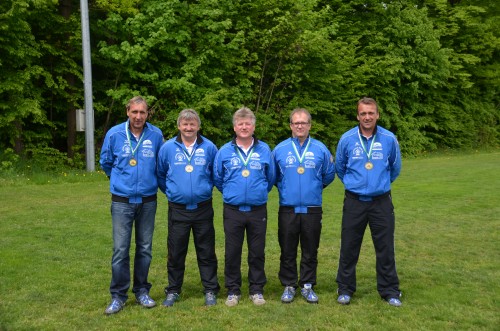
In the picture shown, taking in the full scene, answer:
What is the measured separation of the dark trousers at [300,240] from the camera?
501cm

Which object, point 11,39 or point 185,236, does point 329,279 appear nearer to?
point 185,236

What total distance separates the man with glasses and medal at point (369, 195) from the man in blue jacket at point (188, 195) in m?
1.25

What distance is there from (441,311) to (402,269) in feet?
4.82

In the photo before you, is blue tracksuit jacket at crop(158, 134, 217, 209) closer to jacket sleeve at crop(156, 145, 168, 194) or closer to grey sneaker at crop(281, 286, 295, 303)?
jacket sleeve at crop(156, 145, 168, 194)

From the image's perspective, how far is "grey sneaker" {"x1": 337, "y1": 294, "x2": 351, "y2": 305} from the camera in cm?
491

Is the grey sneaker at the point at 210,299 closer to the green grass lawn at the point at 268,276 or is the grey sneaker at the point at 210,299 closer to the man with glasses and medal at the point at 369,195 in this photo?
the green grass lawn at the point at 268,276

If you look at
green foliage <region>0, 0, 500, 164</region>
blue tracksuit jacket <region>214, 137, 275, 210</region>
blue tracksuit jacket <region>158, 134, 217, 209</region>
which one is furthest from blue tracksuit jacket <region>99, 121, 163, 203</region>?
green foliage <region>0, 0, 500, 164</region>

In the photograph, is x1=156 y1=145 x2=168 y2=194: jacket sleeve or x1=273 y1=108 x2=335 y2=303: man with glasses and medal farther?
x1=273 y1=108 x2=335 y2=303: man with glasses and medal

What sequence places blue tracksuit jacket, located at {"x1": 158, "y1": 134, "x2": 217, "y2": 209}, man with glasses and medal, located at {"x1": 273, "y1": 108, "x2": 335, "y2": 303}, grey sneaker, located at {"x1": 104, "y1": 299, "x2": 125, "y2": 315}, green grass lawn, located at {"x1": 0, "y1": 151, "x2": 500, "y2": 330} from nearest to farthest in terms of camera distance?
green grass lawn, located at {"x1": 0, "y1": 151, "x2": 500, "y2": 330} → grey sneaker, located at {"x1": 104, "y1": 299, "x2": 125, "y2": 315} → blue tracksuit jacket, located at {"x1": 158, "y1": 134, "x2": 217, "y2": 209} → man with glasses and medal, located at {"x1": 273, "y1": 108, "x2": 335, "y2": 303}

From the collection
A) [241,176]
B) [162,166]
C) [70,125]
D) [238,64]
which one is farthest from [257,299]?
[238,64]

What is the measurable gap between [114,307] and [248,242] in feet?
4.30

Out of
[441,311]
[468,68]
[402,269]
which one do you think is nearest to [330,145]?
[468,68]

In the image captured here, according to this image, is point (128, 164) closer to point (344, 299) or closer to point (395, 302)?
point (344, 299)

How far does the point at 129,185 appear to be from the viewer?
15.3ft
